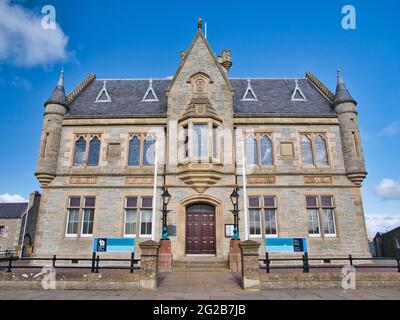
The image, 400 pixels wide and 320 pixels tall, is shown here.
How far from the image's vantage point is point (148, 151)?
715 inches

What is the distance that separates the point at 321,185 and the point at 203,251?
29.5 ft

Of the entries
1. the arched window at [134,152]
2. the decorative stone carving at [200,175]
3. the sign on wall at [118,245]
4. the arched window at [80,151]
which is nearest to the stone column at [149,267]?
the sign on wall at [118,245]

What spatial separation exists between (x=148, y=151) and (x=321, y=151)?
40.5 feet

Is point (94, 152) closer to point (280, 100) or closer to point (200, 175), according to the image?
point (200, 175)

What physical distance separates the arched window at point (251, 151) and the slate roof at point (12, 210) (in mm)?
37418

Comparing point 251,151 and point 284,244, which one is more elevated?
point 251,151

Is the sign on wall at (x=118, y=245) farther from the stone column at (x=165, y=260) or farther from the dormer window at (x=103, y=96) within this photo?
the dormer window at (x=103, y=96)

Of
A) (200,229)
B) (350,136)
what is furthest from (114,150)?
(350,136)

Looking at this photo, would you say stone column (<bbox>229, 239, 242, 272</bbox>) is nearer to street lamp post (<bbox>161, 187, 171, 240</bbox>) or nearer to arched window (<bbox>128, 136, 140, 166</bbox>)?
street lamp post (<bbox>161, 187, 171, 240</bbox>)

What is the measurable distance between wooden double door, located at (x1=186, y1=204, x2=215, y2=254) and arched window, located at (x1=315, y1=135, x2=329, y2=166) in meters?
8.42
